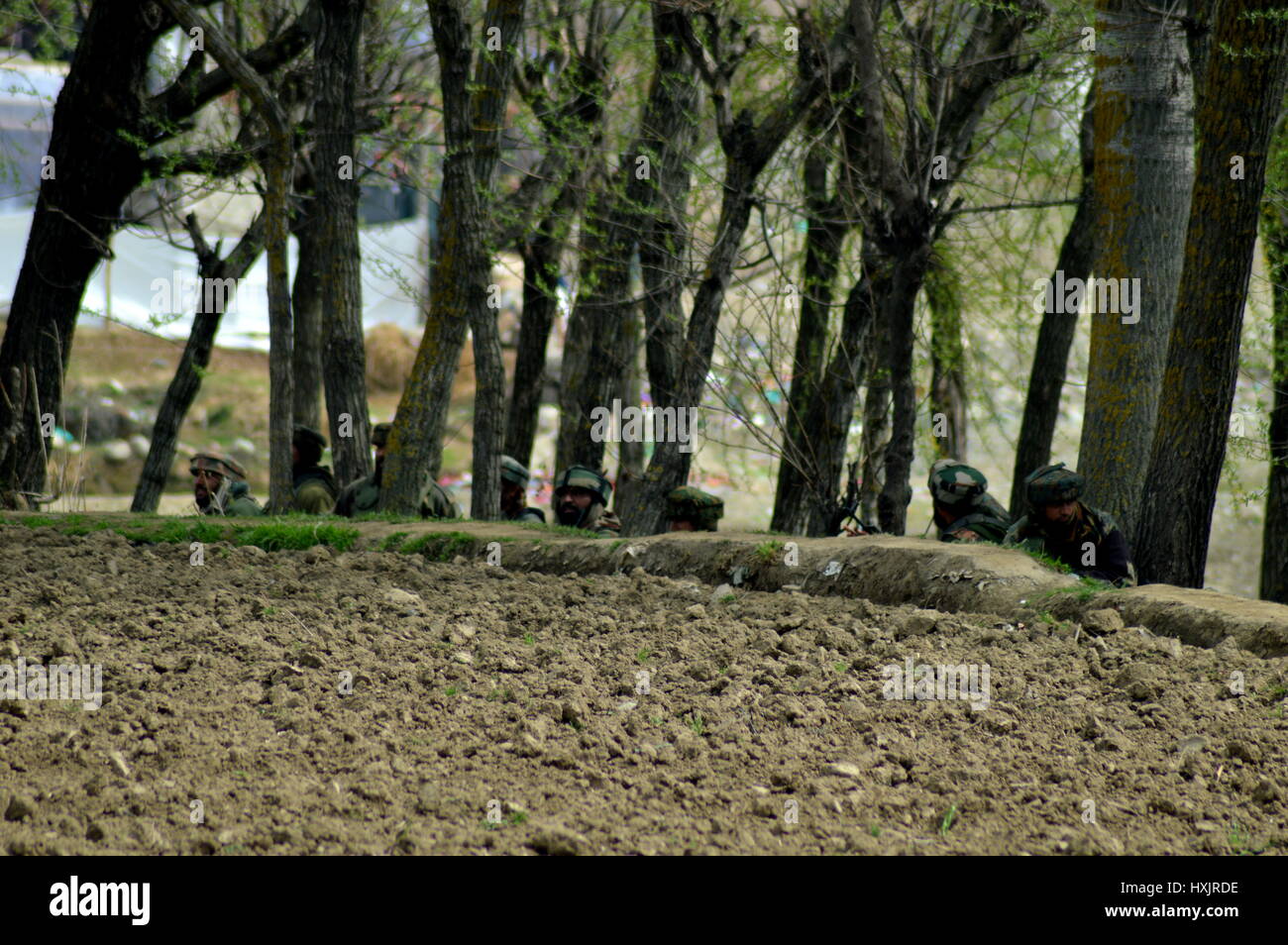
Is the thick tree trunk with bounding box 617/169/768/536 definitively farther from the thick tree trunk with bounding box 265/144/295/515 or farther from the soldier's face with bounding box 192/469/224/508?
the soldier's face with bounding box 192/469/224/508

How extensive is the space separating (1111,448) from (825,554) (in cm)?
250

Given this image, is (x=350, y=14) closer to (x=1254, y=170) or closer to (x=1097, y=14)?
(x=1097, y=14)

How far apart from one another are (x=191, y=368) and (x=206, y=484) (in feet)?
4.58

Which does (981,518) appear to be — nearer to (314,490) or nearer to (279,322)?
(279,322)

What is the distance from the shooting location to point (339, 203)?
37.2 ft

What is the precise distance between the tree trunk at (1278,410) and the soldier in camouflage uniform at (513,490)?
6.16m

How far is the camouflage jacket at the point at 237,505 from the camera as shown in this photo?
12.0 m

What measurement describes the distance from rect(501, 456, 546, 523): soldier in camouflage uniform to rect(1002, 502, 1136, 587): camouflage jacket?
5.70 m

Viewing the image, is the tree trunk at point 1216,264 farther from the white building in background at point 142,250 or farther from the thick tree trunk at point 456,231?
the white building in background at point 142,250

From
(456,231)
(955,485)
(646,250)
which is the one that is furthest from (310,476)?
(955,485)

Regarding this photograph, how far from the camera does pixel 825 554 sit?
741cm

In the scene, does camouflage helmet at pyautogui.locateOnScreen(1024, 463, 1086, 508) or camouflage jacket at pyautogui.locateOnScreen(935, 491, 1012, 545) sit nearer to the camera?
camouflage helmet at pyautogui.locateOnScreen(1024, 463, 1086, 508)

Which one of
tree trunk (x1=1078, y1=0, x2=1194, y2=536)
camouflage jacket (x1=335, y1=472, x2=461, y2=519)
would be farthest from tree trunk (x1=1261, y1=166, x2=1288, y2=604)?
camouflage jacket (x1=335, y1=472, x2=461, y2=519)

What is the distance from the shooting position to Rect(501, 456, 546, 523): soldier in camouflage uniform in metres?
12.9
